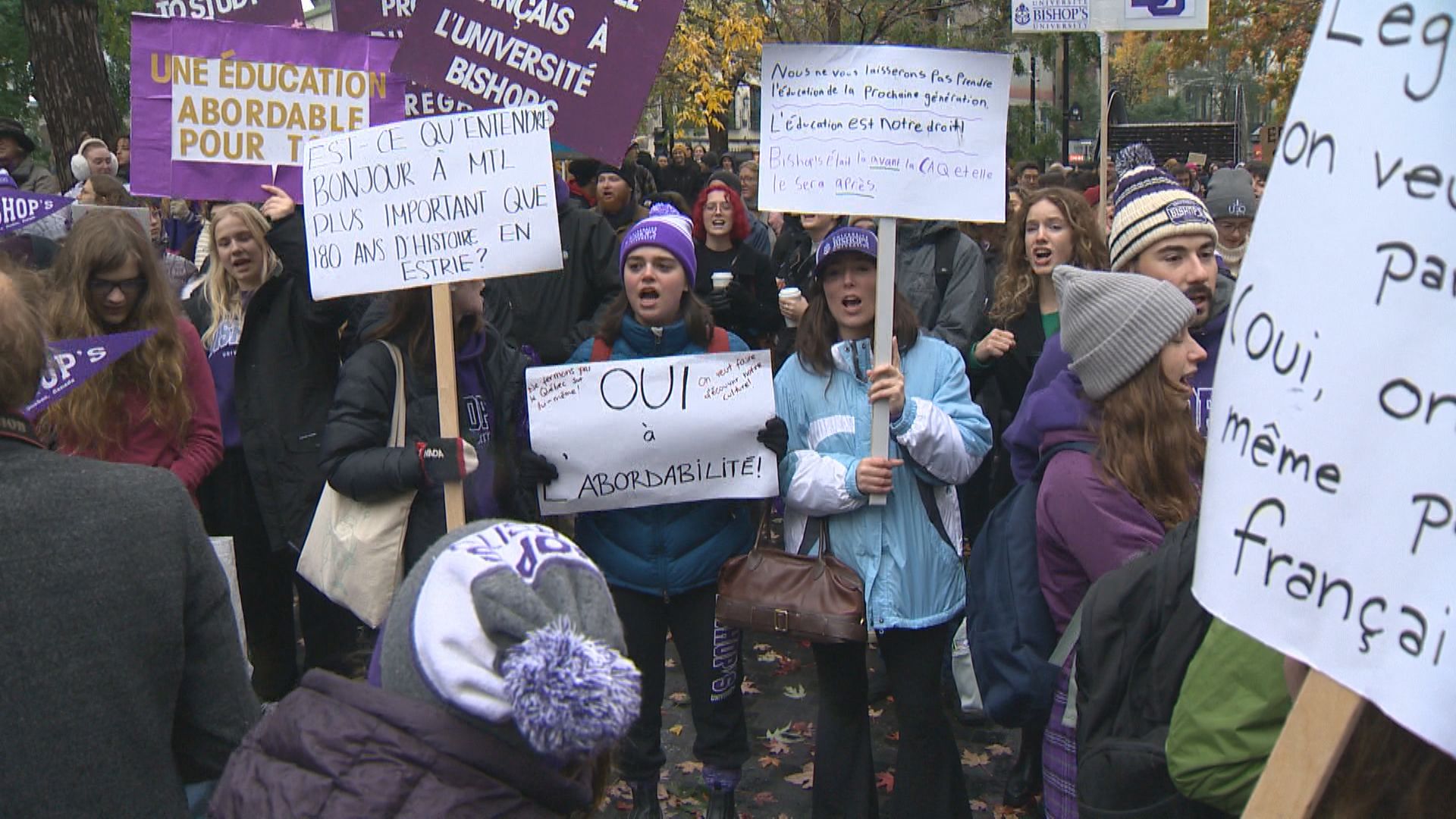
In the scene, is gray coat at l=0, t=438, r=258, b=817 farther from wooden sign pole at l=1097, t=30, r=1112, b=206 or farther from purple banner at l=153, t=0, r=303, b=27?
wooden sign pole at l=1097, t=30, r=1112, b=206

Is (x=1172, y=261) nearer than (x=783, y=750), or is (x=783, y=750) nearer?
(x=1172, y=261)

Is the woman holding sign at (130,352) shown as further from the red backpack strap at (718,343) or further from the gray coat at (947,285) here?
the gray coat at (947,285)

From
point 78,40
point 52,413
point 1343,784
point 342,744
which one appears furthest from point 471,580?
point 78,40

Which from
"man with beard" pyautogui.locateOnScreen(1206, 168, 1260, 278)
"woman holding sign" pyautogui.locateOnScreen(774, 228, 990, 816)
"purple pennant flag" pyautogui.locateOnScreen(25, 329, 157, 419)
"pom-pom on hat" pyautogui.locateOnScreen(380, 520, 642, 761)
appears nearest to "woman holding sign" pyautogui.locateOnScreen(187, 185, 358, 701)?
"purple pennant flag" pyautogui.locateOnScreen(25, 329, 157, 419)

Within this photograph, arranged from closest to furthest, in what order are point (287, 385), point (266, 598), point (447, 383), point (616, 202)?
point (447, 383) < point (287, 385) < point (266, 598) < point (616, 202)

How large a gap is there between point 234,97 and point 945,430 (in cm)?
276

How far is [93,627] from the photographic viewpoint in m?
2.11

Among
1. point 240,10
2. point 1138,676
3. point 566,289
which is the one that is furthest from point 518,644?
point 566,289

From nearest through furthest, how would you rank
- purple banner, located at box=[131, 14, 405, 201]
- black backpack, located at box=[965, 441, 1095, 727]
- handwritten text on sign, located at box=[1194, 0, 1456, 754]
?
handwritten text on sign, located at box=[1194, 0, 1456, 754], black backpack, located at box=[965, 441, 1095, 727], purple banner, located at box=[131, 14, 405, 201]

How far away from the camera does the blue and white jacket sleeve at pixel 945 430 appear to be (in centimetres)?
381

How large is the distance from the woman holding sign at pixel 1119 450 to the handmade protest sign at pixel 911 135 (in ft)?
3.11

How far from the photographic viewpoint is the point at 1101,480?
9.74ft

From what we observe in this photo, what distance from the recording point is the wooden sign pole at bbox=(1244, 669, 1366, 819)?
5.11 ft

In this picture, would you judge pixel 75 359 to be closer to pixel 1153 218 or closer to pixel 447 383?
pixel 447 383
